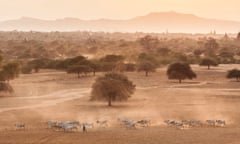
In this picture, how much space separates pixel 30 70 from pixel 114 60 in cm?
1713

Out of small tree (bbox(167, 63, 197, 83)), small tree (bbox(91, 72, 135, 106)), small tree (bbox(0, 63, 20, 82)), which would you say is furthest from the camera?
small tree (bbox(167, 63, 197, 83))

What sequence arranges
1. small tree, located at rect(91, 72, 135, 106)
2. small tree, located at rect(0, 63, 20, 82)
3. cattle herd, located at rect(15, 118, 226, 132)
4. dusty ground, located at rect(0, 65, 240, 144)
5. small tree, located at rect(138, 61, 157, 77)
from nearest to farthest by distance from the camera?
dusty ground, located at rect(0, 65, 240, 144)
cattle herd, located at rect(15, 118, 226, 132)
small tree, located at rect(91, 72, 135, 106)
small tree, located at rect(0, 63, 20, 82)
small tree, located at rect(138, 61, 157, 77)

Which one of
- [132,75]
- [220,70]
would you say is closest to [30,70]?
[132,75]

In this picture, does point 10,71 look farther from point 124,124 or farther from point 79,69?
point 124,124

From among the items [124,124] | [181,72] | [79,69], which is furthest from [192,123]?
[79,69]

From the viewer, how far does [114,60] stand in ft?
321

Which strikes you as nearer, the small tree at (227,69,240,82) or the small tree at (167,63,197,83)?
the small tree at (227,69,240,82)

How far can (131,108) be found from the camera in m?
46.8

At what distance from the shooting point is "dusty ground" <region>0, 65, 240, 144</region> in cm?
→ 3098

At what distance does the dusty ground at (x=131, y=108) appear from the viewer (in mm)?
30984

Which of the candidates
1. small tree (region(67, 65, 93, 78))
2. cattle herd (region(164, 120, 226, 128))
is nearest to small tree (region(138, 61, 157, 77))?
small tree (region(67, 65, 93, 78))

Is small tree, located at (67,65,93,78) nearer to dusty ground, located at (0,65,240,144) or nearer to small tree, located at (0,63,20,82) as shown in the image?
dusty ground, located at (0,65,240,144)

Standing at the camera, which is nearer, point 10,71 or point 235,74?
point 10,71

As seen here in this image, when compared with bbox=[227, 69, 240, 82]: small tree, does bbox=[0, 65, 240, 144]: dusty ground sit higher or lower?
lower
